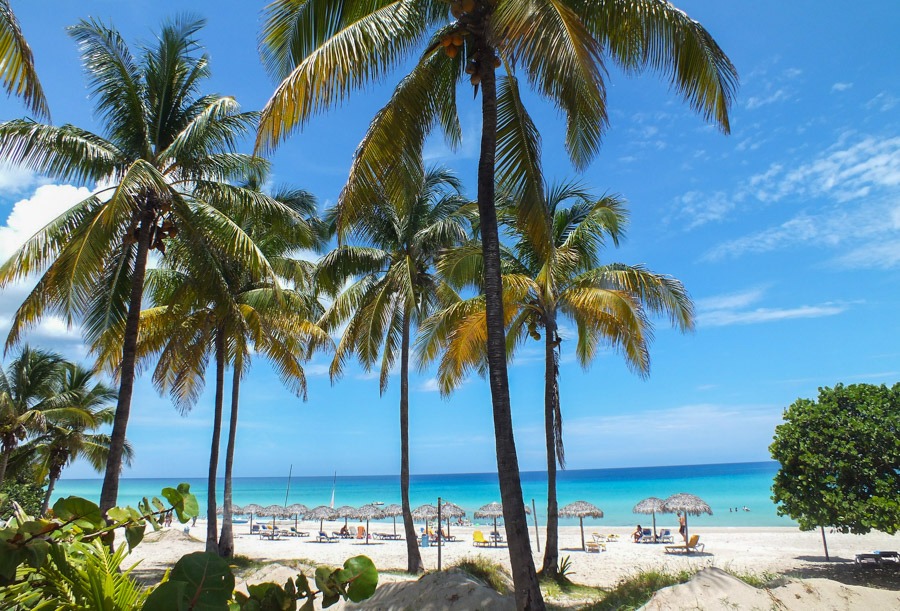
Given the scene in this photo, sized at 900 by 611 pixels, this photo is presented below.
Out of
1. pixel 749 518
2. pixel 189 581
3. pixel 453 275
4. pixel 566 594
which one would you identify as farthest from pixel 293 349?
pixel 749 518

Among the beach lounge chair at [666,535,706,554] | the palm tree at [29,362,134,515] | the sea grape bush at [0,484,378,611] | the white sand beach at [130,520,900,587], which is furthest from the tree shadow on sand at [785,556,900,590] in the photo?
the palm tree at [29,362,134,515]

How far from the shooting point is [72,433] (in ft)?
70.9

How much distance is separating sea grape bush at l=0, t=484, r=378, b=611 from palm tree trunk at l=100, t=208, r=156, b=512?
908 centimetres

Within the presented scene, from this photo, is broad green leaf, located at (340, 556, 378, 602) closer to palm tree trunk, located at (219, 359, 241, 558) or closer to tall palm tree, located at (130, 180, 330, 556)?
tall palm tree, located at (130, 180, 330, 556)

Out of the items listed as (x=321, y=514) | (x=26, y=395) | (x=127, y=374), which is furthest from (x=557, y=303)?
(x=321, y=514)

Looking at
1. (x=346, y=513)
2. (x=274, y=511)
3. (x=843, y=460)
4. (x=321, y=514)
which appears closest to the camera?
(x=843, y=460)

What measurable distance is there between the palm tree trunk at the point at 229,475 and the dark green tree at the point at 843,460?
14.4m

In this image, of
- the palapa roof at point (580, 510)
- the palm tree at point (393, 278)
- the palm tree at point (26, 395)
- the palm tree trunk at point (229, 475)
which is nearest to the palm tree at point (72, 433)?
the palm tree at point (26, 395)

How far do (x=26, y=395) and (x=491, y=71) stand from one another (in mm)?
22030

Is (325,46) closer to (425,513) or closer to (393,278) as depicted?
(393,278)

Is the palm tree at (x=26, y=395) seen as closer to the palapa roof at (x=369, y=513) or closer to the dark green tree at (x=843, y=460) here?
the palapa roof at (x=369, y=513)

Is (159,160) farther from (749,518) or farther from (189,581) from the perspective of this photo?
(749,518)

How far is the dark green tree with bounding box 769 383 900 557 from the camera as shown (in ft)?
38.8

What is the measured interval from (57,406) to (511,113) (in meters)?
22.3
